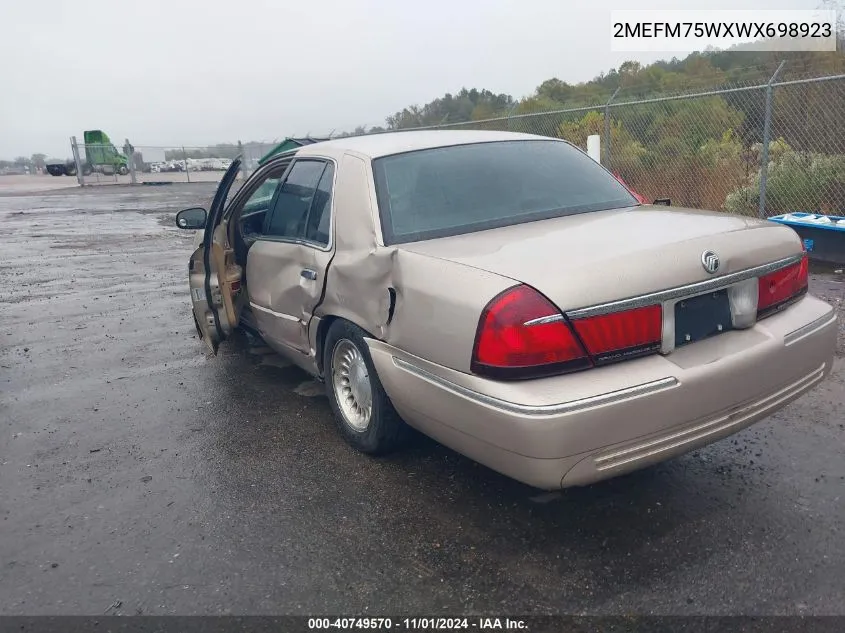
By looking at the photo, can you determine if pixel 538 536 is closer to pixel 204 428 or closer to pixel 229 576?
pixel 229 576

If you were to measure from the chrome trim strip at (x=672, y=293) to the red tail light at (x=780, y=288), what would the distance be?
5cm

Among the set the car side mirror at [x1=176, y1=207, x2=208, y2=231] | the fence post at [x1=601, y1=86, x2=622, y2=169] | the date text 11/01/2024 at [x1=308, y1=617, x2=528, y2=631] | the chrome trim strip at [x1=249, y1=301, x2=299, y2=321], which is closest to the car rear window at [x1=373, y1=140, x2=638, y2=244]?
the chrome trim strip at [x1=249, y1=301, x2=299, y2=321]

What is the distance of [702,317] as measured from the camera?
270cm

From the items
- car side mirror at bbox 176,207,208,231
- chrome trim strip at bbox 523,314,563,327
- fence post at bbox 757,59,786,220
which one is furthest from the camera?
fence post at bbox 757,59,786,220

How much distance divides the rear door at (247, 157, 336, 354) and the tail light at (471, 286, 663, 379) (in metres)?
1.34

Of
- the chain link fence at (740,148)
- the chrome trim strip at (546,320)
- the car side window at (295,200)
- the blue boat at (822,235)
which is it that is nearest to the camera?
the chrome trim strip at (546,320)

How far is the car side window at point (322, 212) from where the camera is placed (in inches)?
145

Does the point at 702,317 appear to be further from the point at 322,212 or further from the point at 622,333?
the point at 322,212

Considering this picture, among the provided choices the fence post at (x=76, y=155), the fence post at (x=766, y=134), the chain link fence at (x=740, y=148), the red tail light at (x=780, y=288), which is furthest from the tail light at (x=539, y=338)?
the fence post at (x=76, y=155)

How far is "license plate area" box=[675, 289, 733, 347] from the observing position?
8.64ft

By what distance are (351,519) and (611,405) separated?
127cm

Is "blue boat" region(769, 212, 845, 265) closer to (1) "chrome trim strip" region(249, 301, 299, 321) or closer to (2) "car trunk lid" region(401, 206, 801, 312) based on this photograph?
(2) "car trunk lid" region(401, 206, 801, 312)

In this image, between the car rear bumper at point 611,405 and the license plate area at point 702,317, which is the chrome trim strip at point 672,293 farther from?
the car rear bumper at point 611,405

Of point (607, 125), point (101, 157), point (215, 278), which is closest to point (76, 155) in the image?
point (101, 157)
